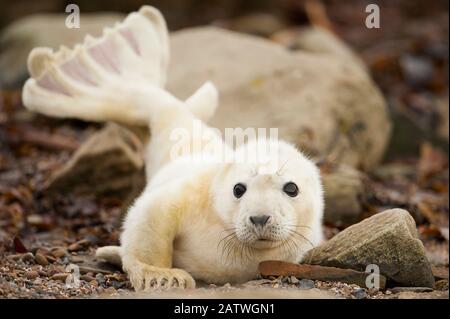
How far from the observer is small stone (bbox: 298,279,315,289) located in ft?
20.1

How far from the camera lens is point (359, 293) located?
598cm

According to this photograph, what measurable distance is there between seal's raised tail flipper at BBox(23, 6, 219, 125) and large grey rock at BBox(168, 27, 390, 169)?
1.70 metres

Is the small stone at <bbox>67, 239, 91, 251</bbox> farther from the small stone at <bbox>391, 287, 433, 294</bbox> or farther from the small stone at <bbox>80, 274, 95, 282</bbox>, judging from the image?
the small stone at <bbox>391, 287, 433, 294</bbox>

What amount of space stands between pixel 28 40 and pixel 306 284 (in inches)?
→ 347

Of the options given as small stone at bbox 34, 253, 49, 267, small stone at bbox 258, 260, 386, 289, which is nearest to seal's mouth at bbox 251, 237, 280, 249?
small stone at bbox 258, 260, 386, 289

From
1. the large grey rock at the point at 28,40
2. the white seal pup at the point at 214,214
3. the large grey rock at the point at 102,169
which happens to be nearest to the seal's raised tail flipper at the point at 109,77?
the white seal pup at the point at 214,214

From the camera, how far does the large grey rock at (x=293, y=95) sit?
1077 cm

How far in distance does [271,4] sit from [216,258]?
15007 mm

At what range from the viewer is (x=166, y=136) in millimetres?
8367

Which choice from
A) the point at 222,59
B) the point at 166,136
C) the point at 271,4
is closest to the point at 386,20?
the point at 271,4

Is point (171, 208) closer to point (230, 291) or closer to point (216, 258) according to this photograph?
point (216, 258)

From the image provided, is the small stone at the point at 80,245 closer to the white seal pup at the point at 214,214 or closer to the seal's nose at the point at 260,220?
the white seal pup at the point at 214,214

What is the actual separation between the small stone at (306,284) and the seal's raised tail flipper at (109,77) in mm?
2910
